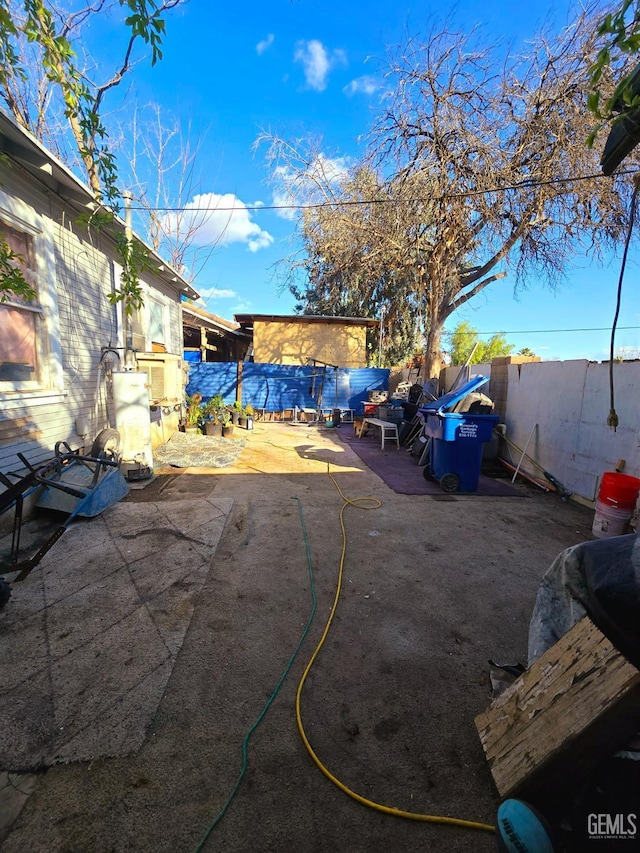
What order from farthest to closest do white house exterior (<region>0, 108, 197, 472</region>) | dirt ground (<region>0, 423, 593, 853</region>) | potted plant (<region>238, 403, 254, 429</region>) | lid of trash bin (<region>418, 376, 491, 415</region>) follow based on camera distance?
potted plant (<region>238, 403, 254, 429</region>)
lid of trash bin (<region>418, 376, 491, 415</region>)
white house exterior (<region>0, 108, 197, 472</region>)
dirt ground (<region>0, 423, 593, 853</region>)

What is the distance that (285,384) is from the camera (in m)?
12.7

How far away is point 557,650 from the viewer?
4.83 feet

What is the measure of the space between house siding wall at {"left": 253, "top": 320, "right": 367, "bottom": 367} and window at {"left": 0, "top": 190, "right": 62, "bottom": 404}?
32.1 feet

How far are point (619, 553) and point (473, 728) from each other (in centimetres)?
111

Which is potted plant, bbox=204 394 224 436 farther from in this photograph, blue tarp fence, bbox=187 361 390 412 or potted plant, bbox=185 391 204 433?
blue tarp fence, bbox=187 361 390 412

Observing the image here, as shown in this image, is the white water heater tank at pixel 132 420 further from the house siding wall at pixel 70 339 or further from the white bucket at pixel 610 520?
the white bucket at pixel 610 520

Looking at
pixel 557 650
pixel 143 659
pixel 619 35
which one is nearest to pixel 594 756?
pixel 557 650

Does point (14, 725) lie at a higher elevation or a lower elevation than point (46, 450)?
lower

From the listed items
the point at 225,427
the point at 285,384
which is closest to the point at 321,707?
the point at 225,427

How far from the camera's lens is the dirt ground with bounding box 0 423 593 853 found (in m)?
1.33

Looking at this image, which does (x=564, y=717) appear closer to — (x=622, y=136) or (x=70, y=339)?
(x=622, y=136)

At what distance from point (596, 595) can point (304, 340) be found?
44.0 ft

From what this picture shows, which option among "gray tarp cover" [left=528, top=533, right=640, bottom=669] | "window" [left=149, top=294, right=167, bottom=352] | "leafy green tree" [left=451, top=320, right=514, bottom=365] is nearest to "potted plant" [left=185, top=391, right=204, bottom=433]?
"window" [left=149, top=294, right=167, bottom=352]

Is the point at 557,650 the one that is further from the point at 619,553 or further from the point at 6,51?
the point at 6,51
